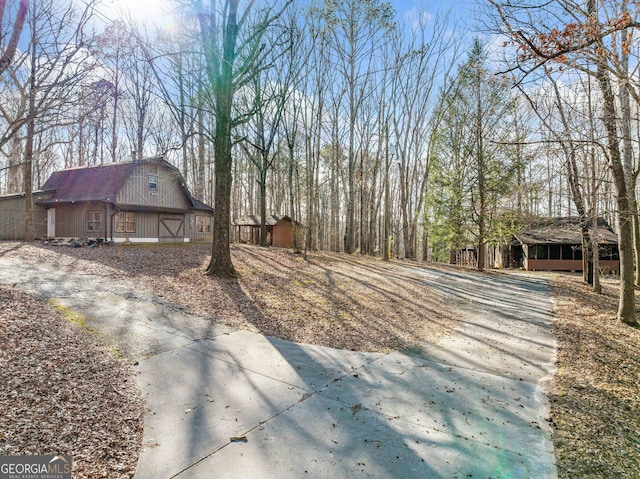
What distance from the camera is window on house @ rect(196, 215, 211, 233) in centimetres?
2416

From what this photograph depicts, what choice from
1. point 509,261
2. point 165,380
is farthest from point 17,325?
point 509,261

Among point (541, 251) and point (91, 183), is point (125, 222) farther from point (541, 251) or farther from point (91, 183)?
point (541, 251)

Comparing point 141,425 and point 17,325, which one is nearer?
point 141,425

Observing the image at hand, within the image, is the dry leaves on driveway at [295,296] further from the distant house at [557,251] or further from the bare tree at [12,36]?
the distant house at [557,251]

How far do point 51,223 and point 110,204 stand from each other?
15.9ft

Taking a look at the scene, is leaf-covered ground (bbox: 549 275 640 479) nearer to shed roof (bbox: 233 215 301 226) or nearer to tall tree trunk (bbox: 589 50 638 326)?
tall tree trunk (bbox: 589 50 638 326)

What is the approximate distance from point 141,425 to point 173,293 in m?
5.32

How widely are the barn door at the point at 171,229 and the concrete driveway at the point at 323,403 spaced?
15427 mm

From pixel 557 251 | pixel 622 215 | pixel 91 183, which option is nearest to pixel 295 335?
pixel 622 215

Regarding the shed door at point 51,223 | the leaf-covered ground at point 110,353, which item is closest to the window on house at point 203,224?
the shed door at point 51,223

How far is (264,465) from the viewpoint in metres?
2.66

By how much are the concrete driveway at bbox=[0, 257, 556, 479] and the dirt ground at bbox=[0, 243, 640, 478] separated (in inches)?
10.8

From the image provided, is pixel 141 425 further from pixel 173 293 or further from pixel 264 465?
pixel 173 293

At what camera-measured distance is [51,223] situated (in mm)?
20078
